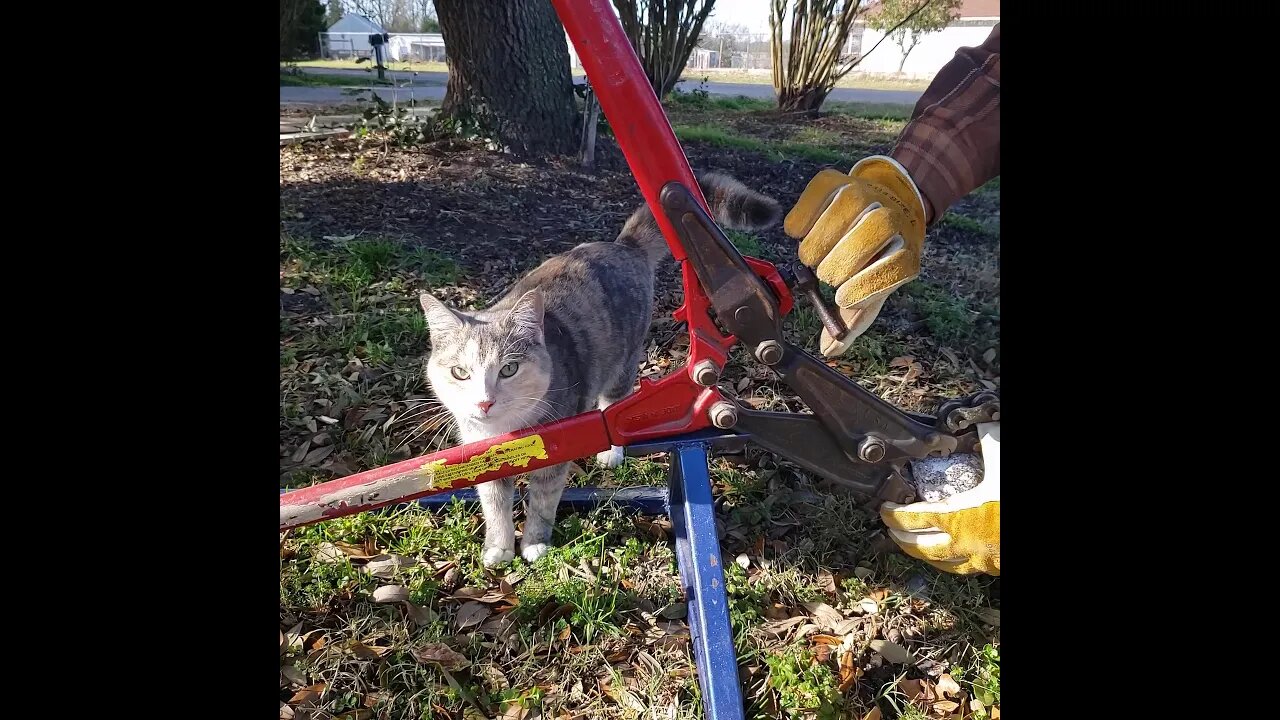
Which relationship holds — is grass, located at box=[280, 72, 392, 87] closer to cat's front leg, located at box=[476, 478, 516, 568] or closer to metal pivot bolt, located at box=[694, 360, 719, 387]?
cat's front leg, located at box=[476, 478, 516, 568]

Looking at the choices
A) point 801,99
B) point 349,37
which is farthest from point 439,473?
point 801,99

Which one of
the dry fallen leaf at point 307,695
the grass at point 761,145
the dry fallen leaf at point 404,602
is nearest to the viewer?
the dry fallen leaf at point 307,695

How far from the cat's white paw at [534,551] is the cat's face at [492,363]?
0.38 metres

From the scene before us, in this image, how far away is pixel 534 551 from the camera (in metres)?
1.88

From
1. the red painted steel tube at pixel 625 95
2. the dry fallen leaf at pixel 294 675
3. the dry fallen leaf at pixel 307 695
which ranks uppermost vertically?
the red painted steel tube at pixel 625 95

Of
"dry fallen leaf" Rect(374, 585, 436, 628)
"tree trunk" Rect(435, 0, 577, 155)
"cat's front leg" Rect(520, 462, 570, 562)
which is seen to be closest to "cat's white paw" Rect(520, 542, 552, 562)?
"cat's front leg" Rect(520, 462, 570, 562)

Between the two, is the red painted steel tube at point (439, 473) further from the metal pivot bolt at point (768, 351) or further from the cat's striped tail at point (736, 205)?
the cat's striped tail at point (736, 205)

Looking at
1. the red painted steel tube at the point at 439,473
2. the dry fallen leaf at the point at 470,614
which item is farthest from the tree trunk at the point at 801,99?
the dry fallen leaf at the point at 470,614

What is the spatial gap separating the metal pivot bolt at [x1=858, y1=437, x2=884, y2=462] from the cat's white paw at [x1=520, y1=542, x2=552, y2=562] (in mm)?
902

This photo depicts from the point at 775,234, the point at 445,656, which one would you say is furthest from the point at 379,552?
the point at 775,234

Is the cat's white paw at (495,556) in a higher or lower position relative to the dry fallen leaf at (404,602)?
higher

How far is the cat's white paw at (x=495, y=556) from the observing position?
1.85m

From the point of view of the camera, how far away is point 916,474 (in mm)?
1570

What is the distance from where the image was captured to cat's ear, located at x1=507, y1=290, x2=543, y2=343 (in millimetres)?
1713
